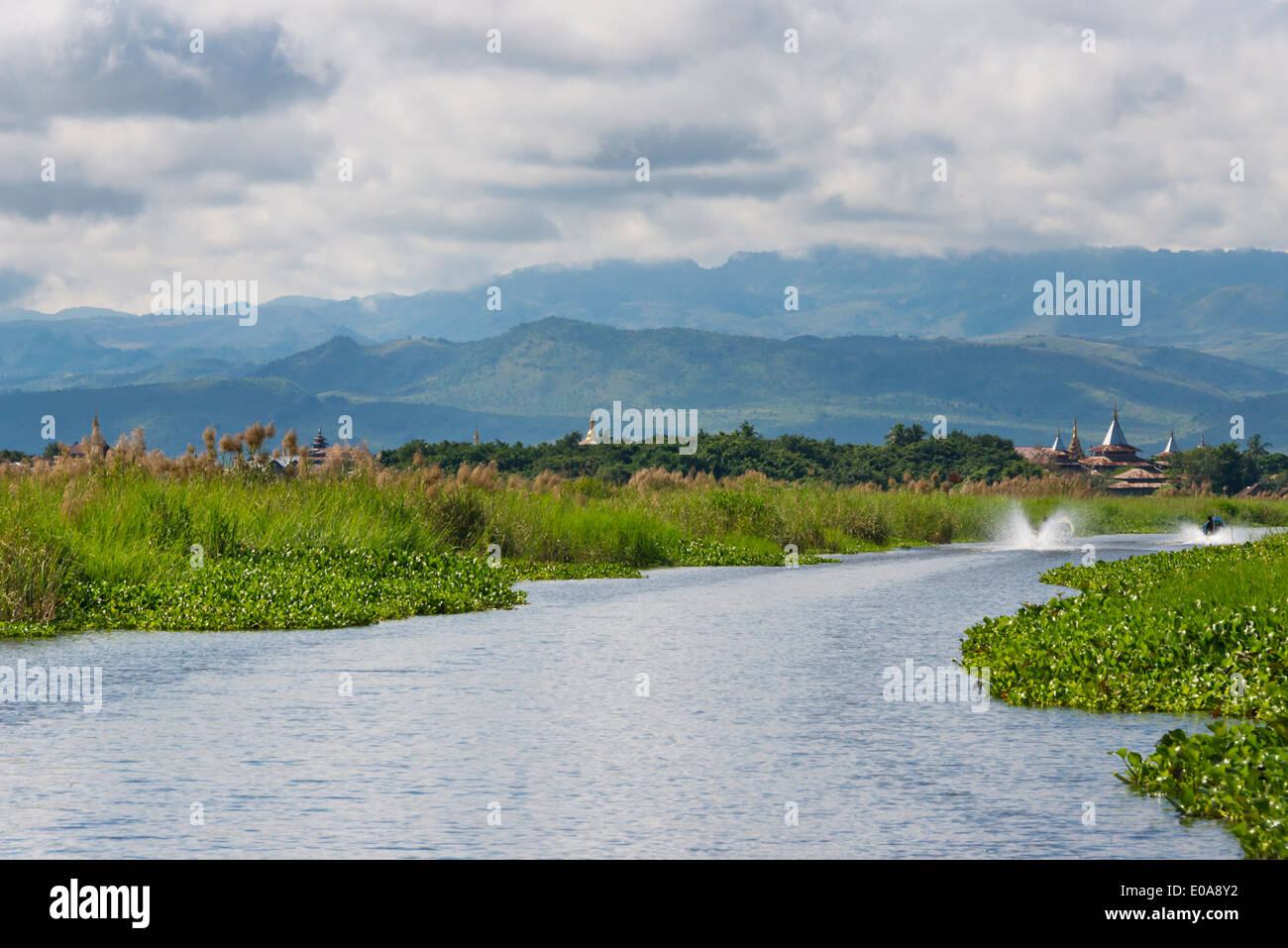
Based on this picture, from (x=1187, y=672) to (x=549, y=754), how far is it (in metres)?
6.31

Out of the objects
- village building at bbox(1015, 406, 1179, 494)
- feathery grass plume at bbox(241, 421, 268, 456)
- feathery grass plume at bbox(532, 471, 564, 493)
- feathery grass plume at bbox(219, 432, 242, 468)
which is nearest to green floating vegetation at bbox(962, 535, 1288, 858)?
feathery grass plume at bbox(241, 421, 268, 456)

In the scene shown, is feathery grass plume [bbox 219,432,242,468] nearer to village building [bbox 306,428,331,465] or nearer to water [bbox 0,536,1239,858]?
village building [bbox 306,428,331,465]

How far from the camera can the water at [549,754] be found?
9383 mm

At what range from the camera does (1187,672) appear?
14258 millimetres

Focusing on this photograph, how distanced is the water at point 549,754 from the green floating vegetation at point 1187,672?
30 cm

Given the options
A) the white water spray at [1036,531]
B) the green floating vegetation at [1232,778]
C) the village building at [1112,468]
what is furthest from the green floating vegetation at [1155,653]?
the village building at [1112,468]

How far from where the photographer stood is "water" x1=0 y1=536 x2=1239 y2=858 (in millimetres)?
9383

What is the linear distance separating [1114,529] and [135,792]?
61.0m

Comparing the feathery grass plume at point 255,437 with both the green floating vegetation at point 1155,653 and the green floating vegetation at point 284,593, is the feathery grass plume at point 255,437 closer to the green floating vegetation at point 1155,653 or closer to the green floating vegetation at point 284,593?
the green floating vegetation at point 284,593

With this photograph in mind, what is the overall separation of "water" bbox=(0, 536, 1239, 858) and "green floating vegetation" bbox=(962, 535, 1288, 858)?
0.30 m

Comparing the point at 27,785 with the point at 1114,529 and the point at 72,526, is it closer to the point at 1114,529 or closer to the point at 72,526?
the point at 72,526

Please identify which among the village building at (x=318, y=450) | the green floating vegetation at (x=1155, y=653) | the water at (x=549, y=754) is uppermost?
the village building at (x=318, y=450)

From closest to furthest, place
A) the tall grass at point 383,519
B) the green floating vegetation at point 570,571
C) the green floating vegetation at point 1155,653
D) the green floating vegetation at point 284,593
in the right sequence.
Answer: the green floating vegetation at point 1155,653
the green floating vegetation at point 284,593
the tall grass at point 383,519
the green floating vegetation at point 570,571

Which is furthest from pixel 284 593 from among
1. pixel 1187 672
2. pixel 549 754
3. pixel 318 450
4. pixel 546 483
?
pixel 318 450
